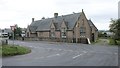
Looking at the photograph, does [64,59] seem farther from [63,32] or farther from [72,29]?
[63,32]

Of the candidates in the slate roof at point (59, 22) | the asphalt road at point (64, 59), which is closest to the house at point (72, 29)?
the slate roof at point (59, 22)

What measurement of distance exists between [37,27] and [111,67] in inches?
2514

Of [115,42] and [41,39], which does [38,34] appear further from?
[115,42]

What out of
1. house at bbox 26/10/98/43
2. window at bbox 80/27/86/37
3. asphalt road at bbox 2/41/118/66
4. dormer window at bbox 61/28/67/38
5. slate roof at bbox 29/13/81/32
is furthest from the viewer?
dormer window at bbox 61/28/67/38

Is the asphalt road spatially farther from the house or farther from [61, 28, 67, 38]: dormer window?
[61, 28, 67, 38]: dormer window

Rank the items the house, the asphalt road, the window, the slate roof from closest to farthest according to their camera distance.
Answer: the asphalt road < the house < the slate roof < the window

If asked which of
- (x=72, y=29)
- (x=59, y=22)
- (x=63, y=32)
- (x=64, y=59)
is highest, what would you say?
(x=59, y=22)

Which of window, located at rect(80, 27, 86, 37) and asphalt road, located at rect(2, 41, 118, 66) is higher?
window, located at rect(80, 27, 86, 37)

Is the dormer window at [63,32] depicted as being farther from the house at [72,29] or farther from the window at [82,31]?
the window at [82,31]

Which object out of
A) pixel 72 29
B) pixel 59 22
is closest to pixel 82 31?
pixel 72 29

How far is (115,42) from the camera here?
48.6m

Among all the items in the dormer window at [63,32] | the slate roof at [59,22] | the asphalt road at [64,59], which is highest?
the slate roof at [59,22]

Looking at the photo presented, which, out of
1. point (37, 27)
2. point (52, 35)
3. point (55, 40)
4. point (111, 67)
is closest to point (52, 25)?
point (52, 35)

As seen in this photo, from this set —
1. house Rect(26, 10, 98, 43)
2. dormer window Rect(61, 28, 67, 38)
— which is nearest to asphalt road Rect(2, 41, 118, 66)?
house Rect(26, 10, 98, 43)
